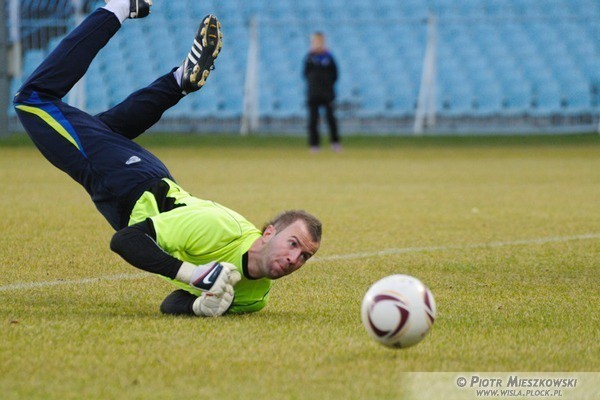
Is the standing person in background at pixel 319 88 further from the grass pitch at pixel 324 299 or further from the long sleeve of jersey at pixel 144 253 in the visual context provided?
the long sleeve of jersey at pixel 144 253

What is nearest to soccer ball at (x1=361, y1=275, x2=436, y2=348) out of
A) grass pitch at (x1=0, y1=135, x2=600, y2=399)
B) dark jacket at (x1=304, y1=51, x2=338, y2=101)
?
grass pitch at (x1=0, y1=135, x2=600, y2=399)

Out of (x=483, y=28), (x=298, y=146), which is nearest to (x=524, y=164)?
(x=298, y=146)

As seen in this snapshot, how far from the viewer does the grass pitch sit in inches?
140

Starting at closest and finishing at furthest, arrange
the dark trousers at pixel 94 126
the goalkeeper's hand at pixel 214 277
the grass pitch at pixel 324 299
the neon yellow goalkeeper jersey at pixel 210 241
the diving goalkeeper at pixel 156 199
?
the grass pitch at pixel 324 299 < the goalkeeper's hand at pixel 214 277 < the diving goalkeeper at pixel 156 199 < the neon yellow goalkeeper jersey at pixel 210 241 < the dark trousers at pixel 94 126

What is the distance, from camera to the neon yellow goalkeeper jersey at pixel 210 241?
475 cm

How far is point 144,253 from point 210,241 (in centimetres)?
33

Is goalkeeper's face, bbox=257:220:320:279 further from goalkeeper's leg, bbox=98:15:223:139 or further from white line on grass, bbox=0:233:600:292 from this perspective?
goalkeeper's leg, bbox=98:15:223:139

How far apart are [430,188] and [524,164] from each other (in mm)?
4474

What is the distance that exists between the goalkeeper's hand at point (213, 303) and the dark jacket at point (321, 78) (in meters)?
15.4

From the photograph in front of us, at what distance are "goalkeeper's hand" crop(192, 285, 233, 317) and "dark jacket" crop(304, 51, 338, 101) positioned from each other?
15.4 m

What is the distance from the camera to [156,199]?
5.10 meters

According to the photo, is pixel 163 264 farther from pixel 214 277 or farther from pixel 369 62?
pixel 369 62

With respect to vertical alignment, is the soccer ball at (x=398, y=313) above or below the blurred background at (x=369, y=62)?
above

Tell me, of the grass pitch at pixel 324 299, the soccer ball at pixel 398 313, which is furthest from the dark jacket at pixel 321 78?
the soccer ball at pixel 398 313
